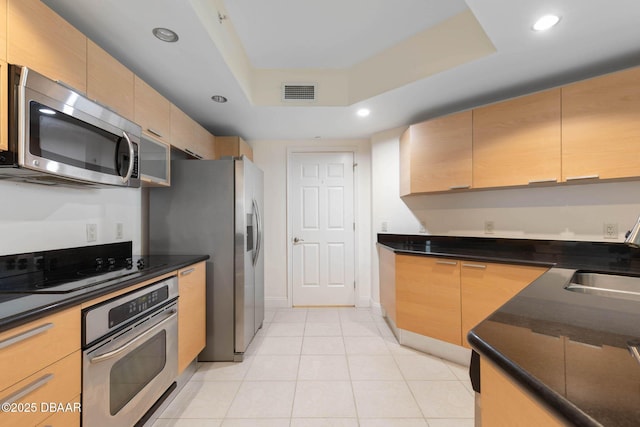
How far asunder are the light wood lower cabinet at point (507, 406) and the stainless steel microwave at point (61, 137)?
1.64 m

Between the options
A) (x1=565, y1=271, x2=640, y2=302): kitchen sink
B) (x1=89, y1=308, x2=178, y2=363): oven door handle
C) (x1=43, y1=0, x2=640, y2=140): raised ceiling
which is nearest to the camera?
(x1=89, y1=308, x2=178, y2=363): oven door handle

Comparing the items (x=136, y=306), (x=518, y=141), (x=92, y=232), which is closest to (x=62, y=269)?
(x=92, y=232)

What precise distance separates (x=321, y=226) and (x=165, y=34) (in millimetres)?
2521

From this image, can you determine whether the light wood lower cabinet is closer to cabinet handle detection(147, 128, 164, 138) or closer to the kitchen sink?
the kitchen sink

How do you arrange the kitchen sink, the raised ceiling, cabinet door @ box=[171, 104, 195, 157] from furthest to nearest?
cabinet door @ box=[171, 104, 195, 157] < the raised ceiling < the kitchen sink

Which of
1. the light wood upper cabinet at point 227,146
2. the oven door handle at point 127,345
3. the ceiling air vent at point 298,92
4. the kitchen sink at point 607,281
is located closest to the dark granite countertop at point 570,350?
the kitchen sink at point 607,281

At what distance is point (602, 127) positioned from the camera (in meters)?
1.76

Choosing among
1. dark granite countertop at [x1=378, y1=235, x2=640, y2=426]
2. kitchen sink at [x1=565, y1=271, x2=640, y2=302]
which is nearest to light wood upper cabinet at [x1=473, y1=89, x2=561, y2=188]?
kitchen sink at [x1=565, y1=271, x2=640, y2=302]

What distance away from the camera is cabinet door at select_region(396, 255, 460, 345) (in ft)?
6.90

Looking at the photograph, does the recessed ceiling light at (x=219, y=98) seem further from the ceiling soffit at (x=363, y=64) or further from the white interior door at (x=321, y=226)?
→ the white interior door at (x=321, y=226)

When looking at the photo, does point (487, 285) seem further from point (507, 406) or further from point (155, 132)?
point (155, 132)

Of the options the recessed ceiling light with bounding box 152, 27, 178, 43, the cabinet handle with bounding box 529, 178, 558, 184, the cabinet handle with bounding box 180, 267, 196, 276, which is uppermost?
the recessed ceiling light with bounding box 152, 27, 178, 43

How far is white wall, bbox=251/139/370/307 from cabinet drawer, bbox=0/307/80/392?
8.36 feet

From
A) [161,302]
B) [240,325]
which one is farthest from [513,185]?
[161,302]
